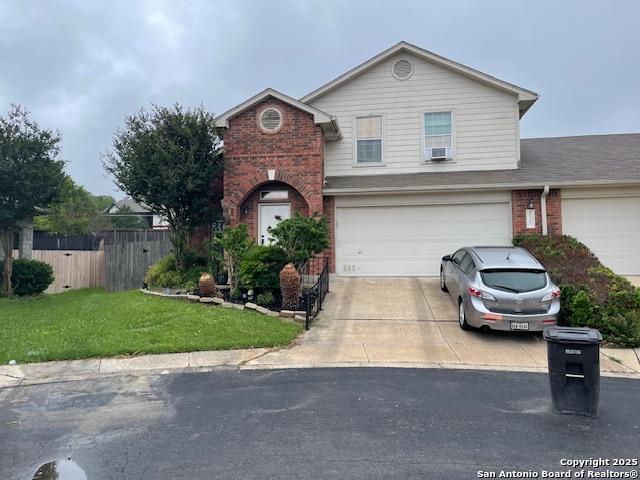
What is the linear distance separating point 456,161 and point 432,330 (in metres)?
7.36

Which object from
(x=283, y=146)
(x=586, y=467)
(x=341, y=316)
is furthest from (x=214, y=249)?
(x=586, y=467)

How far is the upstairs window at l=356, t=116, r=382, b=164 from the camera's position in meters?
14.6

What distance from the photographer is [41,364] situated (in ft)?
22.5

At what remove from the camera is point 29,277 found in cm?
1371

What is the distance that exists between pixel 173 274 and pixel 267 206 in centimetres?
348

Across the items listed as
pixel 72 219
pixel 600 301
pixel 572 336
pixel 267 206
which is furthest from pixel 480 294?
pixel 72 219

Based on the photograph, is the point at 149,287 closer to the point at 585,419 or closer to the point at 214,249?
the point at 214,249

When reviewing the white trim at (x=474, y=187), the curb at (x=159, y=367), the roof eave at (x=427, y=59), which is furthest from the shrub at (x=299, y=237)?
the roof eave at (x=427, y=59)

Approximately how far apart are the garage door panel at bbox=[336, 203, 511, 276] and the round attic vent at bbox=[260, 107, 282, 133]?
3.17 metres

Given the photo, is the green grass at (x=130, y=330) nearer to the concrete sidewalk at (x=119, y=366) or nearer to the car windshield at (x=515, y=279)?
the concrete sidewalk at (x=119, y=366)

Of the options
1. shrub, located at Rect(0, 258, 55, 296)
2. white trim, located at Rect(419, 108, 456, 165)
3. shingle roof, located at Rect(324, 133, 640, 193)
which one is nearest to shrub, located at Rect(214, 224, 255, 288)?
shingle roof, located at Rect(324, 133, 640, 193)

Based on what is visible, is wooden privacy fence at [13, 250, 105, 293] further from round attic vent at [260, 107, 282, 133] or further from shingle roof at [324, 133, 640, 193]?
shingle roof at [324, 133, 640, 193]

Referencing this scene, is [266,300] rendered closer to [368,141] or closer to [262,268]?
[262,268]

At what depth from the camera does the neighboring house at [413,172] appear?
1289cm
